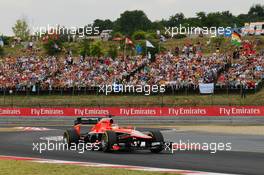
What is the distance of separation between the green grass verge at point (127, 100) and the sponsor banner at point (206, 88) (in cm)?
46

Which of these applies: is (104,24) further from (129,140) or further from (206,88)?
(129,140)

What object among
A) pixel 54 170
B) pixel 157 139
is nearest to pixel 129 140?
pixel 157 139

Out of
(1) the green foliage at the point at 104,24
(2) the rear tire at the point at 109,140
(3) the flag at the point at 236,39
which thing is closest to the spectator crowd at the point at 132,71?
(3) the flag at the point at 236,39

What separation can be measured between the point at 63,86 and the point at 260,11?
93002 millimetres

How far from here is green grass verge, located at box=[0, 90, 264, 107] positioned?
38.6 m

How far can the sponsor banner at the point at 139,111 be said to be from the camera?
3419 cm

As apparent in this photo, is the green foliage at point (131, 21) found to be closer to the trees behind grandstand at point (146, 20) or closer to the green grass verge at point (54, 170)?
the trees behind grandstand at point (146, 20)

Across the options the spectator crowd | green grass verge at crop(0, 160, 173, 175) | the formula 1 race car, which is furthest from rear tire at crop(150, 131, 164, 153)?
the spectator crowd

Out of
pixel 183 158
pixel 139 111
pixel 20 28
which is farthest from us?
pixel 20 28

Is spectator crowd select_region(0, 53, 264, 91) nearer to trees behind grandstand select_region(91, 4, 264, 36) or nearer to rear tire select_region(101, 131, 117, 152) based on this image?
rear tire select_region(101, 131, 117, 152)

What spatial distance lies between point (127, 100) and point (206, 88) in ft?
18.6

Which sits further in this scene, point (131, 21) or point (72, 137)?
point (131, 21)

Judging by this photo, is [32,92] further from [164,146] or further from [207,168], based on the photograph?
[207,168]

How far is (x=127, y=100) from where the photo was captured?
41.6 metres
